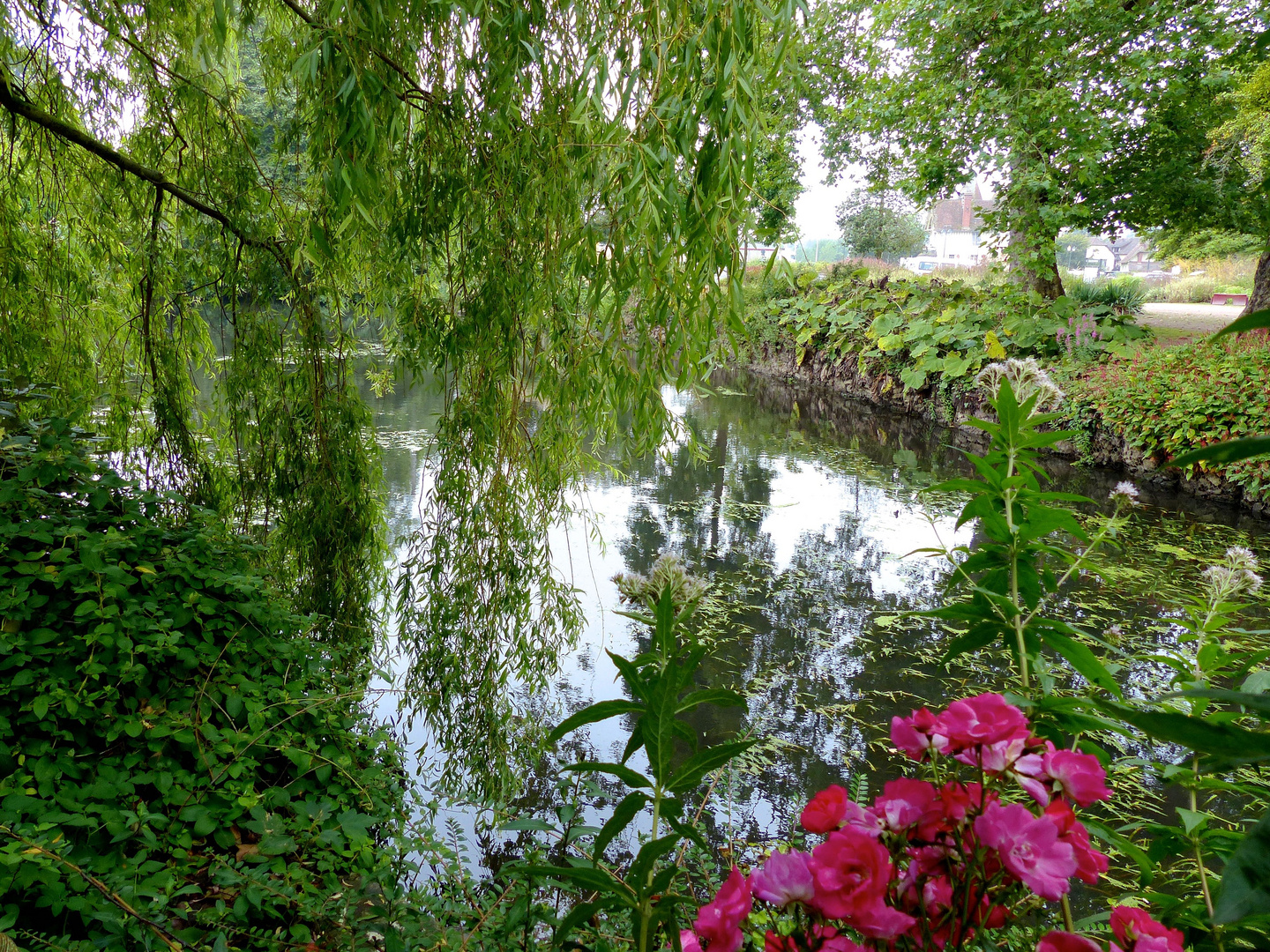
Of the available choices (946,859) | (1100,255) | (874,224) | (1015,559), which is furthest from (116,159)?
(1100,255)

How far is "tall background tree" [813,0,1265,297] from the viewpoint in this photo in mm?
6918

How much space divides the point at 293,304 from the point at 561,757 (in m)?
1.75

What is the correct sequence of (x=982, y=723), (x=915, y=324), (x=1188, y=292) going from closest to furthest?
(x=982, y=723) → (x=915, y=324) → (x=1188, y=292)

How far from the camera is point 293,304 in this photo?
226 cm

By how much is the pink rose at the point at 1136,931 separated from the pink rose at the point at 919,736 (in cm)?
15

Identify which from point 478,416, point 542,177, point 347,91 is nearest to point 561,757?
point 478,416

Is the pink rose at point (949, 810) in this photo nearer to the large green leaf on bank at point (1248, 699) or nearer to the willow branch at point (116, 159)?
the large green leaf on bank at point (1248, 699)

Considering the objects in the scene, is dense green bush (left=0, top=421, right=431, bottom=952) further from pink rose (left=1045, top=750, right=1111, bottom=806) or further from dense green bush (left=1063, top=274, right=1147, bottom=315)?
dense green bush (left=1063, top=274, right=1147, bottom=315)

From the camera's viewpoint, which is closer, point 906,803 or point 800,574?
point 906,803

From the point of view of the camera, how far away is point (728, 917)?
1.82ft

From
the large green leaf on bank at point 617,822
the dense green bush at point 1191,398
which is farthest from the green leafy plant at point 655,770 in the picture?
the dense green bush at point 1191,398

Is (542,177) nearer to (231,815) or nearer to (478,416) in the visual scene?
(478,416)

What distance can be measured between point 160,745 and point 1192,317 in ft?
41.5

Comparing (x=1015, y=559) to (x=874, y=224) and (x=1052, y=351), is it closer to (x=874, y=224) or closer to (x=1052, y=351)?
(x=1052, y=351)
